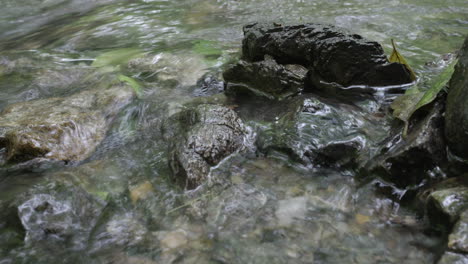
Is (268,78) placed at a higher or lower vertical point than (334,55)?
lower

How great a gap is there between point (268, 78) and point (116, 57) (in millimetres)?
3048

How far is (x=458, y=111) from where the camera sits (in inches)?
111

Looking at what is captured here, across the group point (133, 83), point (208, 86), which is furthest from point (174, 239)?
point (133, 83)

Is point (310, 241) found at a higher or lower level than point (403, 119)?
lower

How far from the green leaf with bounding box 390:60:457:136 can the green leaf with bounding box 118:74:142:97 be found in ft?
9.73

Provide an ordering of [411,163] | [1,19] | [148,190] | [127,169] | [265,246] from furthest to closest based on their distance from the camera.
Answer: [1,19], [127,169], [148,190], [411,163], [265,246]

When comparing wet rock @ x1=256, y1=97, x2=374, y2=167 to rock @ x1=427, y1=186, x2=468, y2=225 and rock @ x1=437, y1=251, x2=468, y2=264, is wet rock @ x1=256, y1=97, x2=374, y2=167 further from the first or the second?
rock @ x1=437, y1=251, x2=468, y2=264

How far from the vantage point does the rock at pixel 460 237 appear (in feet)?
7.20

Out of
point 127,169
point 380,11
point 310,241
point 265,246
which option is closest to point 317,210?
point 310,241

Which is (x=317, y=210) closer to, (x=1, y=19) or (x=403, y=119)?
(x=403, y=119)

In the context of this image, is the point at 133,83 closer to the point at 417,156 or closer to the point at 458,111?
the point at 417,156

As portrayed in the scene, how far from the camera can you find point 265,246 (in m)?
2.71

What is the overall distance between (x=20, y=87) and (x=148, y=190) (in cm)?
330

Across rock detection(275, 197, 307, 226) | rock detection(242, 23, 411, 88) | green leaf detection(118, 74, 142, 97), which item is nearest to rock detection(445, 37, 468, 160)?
rock detection(275, 197, 307, 226)
